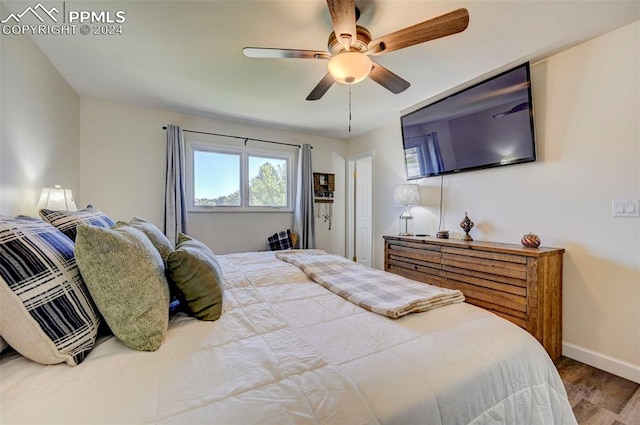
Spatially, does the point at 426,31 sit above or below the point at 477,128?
above

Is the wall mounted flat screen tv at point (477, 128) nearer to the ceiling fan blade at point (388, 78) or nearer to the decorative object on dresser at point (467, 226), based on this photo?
the decorative object on dresser at point (467, 226)

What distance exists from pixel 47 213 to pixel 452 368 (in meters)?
1.72

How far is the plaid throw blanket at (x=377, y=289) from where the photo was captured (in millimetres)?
1192

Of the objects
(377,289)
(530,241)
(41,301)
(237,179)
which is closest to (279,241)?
(237,179)

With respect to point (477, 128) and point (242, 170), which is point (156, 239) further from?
point (477, 128)

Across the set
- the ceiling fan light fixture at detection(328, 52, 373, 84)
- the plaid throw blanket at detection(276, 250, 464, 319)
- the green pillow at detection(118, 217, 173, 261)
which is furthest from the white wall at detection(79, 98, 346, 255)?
the ceiling fan light fixture at detection(328, 52, 373, 84)

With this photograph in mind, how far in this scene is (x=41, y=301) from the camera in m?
0.78

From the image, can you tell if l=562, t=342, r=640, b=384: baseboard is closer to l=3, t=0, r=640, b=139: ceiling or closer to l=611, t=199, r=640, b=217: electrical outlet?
l=611, t=199, r=640, b=217: electrical outlet

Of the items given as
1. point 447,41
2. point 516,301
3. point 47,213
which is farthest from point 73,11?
point 516,301

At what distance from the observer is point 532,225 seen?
2.34 meters

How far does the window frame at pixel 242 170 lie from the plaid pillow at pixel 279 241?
0.40 m

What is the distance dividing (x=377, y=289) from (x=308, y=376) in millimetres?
756

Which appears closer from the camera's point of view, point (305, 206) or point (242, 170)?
point (242, 170)

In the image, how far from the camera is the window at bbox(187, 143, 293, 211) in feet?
11.8
